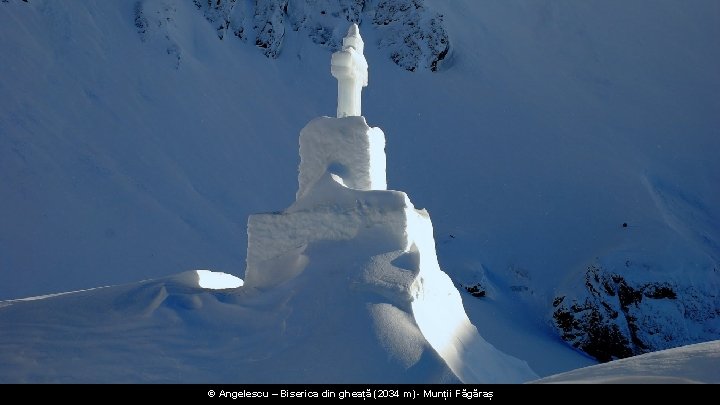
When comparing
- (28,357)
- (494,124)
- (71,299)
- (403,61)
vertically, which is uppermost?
(403,61)

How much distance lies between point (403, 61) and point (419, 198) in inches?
290

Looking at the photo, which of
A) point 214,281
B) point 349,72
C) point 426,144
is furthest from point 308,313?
point 426,144

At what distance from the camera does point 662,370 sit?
4.36 metres

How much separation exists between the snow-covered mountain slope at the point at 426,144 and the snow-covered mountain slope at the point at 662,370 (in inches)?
415

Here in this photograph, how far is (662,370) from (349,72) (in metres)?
4.91

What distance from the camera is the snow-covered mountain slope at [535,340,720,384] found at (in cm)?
387

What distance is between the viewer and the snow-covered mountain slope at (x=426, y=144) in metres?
15.3

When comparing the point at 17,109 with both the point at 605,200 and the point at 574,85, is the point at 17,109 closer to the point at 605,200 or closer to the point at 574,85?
the point at 605,200

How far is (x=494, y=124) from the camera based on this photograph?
25.0 m

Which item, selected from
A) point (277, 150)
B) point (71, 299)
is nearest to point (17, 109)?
point (277, 150)
